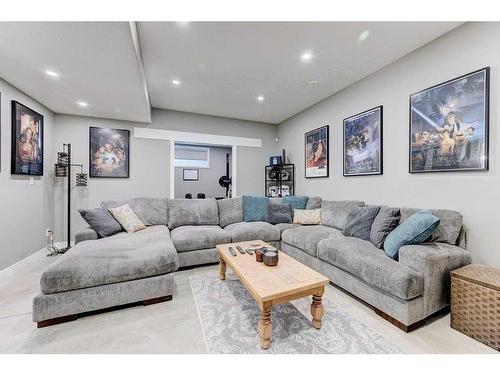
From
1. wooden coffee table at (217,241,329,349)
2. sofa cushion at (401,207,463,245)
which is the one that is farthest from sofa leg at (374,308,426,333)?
sofa cushion at (401,207,463,245)

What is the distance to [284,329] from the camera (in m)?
1.59

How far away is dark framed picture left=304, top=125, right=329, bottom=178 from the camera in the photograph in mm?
3847

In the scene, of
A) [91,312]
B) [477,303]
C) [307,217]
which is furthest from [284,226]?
[91,312]

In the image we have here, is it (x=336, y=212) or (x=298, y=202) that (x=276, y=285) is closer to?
(x=336, y=212)

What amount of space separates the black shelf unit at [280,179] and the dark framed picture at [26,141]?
419 cm

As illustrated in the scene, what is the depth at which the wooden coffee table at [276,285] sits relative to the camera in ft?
4.59

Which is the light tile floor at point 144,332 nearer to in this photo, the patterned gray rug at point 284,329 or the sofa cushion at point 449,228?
the patterned gray rug at point 284,329

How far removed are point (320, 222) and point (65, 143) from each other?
15.6 feet

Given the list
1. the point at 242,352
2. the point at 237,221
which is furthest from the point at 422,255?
the point at 237,221

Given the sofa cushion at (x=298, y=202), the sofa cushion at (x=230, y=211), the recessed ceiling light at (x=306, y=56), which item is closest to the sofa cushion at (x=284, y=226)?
the sofa cushion at (x=298, y=202)

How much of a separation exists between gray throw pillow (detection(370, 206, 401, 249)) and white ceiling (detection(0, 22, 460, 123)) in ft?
6.00

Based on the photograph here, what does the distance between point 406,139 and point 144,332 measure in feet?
10.8

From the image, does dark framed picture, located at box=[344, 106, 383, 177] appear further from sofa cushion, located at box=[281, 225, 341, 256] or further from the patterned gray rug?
the patterned gray rug

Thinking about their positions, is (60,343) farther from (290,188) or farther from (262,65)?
(290,188)
